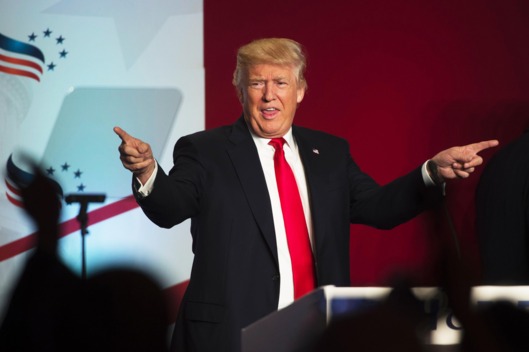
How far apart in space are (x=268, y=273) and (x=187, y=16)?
6.43ft

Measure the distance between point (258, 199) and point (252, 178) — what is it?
0.07m

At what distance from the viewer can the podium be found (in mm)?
1177

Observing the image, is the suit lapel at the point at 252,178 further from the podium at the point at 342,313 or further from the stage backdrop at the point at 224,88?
the stage backdrop at the point at 224,88

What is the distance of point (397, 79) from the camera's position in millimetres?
3773

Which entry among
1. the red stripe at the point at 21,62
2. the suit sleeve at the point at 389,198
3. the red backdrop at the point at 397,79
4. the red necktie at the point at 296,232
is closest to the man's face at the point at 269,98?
the red necktie at the point at 296,232

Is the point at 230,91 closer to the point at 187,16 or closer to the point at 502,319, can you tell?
the point at 187,16

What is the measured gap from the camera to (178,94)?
12.2 feet

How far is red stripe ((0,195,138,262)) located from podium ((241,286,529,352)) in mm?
2476

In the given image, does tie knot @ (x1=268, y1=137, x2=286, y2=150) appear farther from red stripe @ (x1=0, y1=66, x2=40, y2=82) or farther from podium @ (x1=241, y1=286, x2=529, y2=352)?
red stripe @ (x1=0, y1=66, x2=40, y2=82)

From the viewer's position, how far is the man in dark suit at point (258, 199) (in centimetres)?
207

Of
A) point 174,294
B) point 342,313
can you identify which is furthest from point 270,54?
point 174,294

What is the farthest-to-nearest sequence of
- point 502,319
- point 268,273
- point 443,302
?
1. point 268,273
2. point 443,302
3. point 502,319

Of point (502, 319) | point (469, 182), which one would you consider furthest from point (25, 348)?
point (502, 319)

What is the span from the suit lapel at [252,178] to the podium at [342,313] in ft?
2.60
